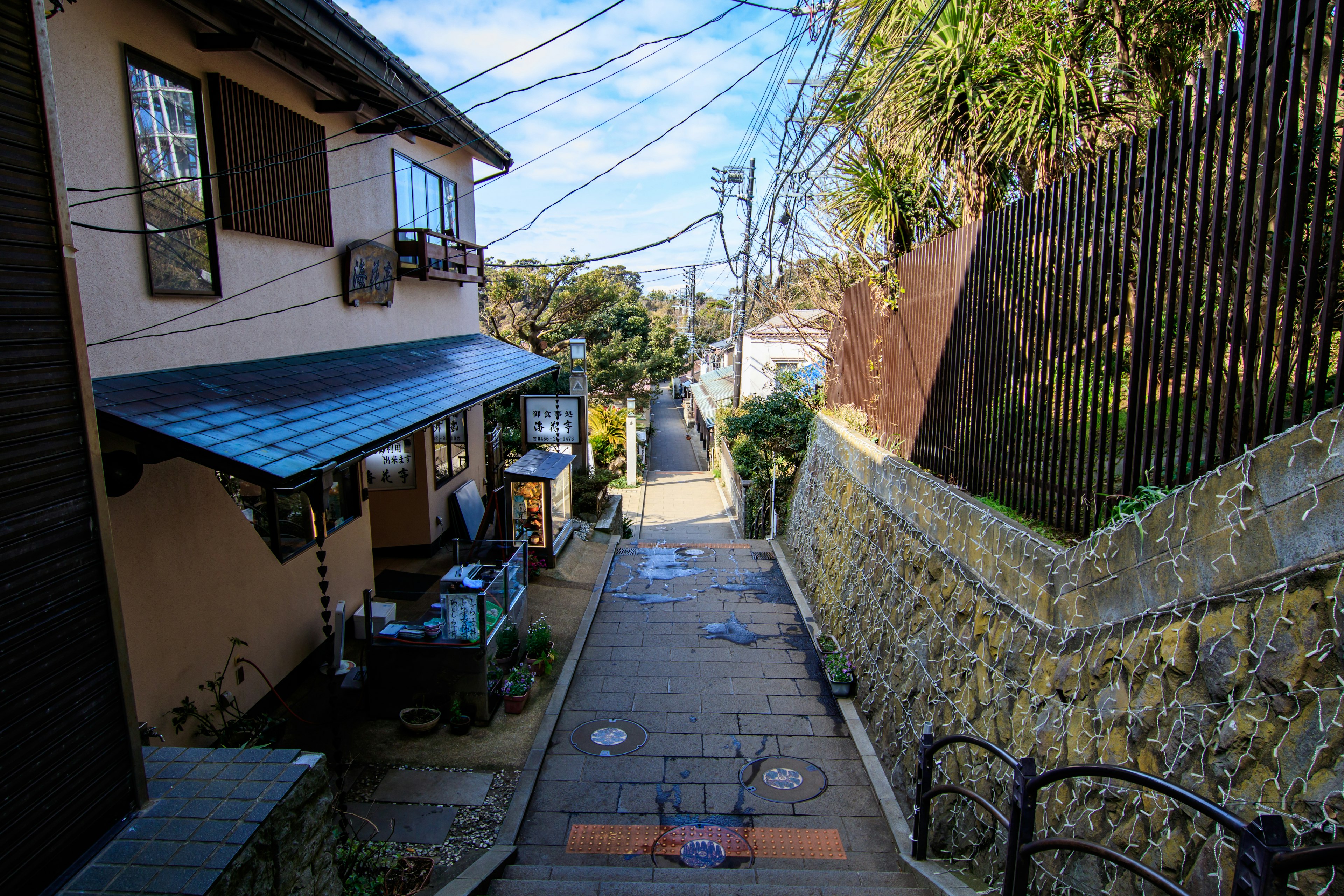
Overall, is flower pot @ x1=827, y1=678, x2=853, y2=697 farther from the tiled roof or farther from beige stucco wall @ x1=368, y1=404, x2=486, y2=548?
beige stucco wall @ x1=368, y1=404, x2=486, y2=548

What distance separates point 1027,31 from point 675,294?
11460 centimetres

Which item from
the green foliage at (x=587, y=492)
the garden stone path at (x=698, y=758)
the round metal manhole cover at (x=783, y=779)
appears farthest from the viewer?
the green foliage at (x=587, y=492)

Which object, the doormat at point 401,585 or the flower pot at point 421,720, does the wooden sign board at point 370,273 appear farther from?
the flower pot at point 421,720

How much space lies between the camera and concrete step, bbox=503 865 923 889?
5.25 meters

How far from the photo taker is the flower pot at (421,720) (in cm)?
741

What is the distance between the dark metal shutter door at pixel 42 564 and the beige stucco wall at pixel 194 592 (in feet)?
7.90

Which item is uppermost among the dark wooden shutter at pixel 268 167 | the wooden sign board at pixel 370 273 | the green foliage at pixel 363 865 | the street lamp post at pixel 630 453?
the dark wooden shutter at pixel 268 167

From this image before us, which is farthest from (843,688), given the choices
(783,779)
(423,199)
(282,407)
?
(423,199)

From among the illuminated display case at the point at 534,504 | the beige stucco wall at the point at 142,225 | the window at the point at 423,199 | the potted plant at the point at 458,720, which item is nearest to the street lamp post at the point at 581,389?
the illuminated display case at the point at 534,504

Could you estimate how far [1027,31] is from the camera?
8.05 m

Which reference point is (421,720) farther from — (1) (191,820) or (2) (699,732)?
(1) (191,820)

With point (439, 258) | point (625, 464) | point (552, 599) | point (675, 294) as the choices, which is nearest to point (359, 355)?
point (439, 258)

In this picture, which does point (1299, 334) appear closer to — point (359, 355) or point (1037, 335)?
point (1037, 335)

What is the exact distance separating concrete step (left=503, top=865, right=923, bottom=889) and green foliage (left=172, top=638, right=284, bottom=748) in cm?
273
